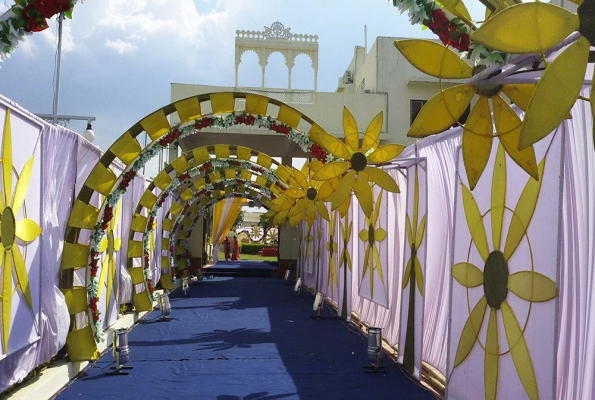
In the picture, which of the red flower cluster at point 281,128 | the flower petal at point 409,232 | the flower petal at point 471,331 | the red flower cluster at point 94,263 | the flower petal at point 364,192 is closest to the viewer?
the flower petal at point 471,331

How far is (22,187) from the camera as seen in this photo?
5344mm

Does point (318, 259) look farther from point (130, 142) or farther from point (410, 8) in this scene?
point (410, 8)

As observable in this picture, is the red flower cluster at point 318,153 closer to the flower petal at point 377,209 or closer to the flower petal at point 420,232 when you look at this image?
the flower petal at point 377,209

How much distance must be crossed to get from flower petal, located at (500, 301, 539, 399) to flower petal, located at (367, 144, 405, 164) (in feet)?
9.08

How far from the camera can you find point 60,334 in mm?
6461

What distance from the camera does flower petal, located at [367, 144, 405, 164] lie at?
6.85 meters

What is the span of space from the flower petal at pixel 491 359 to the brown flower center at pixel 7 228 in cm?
384

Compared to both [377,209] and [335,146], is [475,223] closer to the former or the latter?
[335,146]

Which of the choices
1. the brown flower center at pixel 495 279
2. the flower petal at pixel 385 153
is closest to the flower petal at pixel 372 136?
the flower petal at pixel 385 153

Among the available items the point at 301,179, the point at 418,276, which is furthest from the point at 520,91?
the point at 301,179

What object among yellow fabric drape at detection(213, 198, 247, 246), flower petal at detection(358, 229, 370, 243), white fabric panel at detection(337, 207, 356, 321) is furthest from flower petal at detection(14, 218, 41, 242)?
yellow fabric drape at detection(213, 198, 247, 246)

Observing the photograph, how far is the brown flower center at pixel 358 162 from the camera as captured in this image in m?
7.04

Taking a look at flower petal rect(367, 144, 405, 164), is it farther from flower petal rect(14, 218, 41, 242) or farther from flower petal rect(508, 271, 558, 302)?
flower petal rect(14, 218, 41, 242)

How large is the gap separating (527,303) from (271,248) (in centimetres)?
3805
